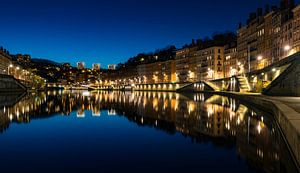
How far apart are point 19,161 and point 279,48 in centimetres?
8418

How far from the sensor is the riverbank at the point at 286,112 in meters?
12.5

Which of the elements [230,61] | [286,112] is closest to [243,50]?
[230,61]

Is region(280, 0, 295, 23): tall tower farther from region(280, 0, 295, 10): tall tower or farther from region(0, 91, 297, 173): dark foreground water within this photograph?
region(0, 91, 297, 173): dark foreground water

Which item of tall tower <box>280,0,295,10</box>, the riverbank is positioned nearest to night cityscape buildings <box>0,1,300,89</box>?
tall tower <box>280,0,295,10</box>

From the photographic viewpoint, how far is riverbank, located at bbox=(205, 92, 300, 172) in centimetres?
1246

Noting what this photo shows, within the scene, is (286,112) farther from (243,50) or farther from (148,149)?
(243,50)

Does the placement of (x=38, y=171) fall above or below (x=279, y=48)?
below

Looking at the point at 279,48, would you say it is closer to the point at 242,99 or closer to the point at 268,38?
the point at 268,38

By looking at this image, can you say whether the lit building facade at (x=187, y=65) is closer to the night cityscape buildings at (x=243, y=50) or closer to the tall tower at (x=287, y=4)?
the night cityscape buildings at (x=243, y=50)

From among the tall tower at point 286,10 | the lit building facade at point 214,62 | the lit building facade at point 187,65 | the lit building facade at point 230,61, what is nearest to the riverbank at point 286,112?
the tall tower at point 286,10

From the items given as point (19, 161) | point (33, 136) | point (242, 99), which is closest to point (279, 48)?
point (242, 99)

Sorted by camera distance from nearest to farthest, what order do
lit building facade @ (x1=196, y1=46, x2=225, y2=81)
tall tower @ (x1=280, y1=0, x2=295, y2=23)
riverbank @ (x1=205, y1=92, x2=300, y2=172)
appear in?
riverbank @ (x1=205, y1=92, x2=300, y2=172)
tall tower @ (x1=280, y1=0, x2=295, y2=23)
lit building facade @ (x1=196, y1=46, x2=225, y2=81)

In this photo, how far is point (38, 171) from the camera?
1260 centimetres

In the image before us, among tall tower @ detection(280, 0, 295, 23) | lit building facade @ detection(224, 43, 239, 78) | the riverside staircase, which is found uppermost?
tall tower @ detection(280, 0, 295, 23)
